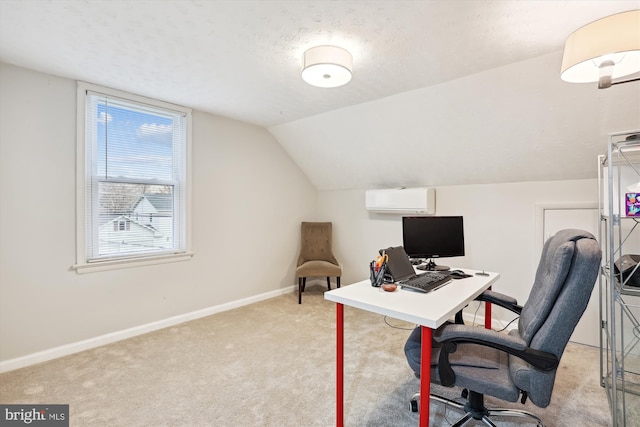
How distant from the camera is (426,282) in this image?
197 cm

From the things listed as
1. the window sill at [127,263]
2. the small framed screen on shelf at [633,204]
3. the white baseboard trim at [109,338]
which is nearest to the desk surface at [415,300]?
the small framed screen on shelf at [633,204]

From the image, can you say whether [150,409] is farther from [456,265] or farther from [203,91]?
[456,265]

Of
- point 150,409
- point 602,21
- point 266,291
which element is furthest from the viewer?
point 266,291

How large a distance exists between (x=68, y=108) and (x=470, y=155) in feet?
12.1

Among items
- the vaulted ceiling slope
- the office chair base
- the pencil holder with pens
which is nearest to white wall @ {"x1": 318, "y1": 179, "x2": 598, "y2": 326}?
the vaulted ceiling slope

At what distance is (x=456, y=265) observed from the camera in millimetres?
3480

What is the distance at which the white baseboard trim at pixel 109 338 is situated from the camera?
2.41 metres

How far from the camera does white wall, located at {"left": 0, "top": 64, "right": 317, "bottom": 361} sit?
2.39 meters

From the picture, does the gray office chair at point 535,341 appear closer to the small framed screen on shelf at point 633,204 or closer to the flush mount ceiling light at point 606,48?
the small framed screen on shelf at point 633,204

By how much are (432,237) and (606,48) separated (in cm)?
164

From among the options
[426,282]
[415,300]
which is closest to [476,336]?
[415,300]

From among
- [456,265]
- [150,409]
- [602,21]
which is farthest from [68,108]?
[456,265]

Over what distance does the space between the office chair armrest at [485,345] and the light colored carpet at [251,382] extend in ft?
Answer: 1.95

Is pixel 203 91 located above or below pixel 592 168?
above
